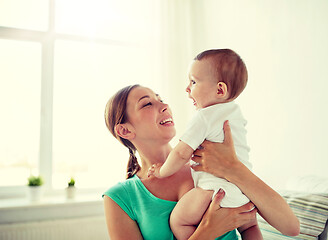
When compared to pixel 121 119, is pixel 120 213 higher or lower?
lower

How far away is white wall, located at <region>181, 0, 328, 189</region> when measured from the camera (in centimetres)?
183

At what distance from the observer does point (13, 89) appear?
2986 millimetres

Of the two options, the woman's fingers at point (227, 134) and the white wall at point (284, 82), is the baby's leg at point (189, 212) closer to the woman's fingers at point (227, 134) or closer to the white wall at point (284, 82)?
the woman's fingers at point (227, 134)

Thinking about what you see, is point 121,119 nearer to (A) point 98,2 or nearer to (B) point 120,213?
(B) point 120,213

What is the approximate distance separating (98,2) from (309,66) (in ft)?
7.28

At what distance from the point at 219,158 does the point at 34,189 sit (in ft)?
6.76

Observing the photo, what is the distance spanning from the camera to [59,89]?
3072 mm

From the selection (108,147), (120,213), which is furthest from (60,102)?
(120,213)

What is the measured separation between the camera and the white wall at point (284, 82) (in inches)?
71.9

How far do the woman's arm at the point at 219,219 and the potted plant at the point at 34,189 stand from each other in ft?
6.32

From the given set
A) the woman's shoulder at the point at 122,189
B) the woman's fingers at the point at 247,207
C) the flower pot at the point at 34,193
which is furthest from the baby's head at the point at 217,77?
the flower pot at the point at 34,193

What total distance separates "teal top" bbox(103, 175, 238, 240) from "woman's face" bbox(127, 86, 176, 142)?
8.3 inches

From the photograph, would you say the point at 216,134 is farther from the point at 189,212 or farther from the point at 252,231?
the point at 252,231

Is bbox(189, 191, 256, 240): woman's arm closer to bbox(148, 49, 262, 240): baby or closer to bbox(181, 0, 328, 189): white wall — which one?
bbox(148, 49, 262, 240): baby
